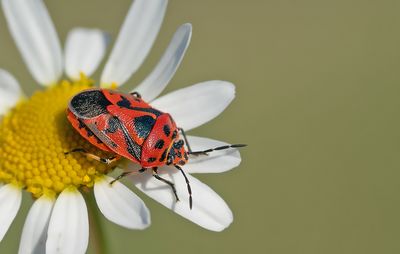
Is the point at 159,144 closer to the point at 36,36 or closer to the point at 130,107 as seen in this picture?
the point at 130,107

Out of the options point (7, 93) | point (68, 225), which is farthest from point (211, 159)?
point (7, 93)

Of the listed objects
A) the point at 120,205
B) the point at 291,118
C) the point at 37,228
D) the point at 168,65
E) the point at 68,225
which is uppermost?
the point at 168,65

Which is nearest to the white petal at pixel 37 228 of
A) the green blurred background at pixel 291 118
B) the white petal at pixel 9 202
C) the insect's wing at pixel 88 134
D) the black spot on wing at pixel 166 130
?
the white petal at pixel 9 202

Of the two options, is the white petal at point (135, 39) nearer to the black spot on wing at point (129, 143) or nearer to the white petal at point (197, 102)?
the white petal at point (197, 102)

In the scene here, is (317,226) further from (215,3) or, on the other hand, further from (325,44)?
(215,3)

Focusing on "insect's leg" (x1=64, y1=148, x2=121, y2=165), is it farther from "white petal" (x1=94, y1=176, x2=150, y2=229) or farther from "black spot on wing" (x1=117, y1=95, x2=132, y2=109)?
"black spot on wing" (x1=117, y1=95, x2=132, y2=109)

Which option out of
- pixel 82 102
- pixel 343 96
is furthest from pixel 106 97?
pixel 343 96
